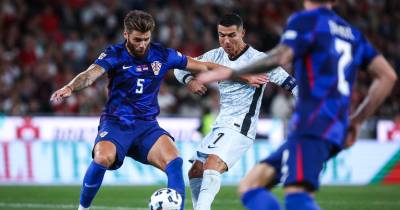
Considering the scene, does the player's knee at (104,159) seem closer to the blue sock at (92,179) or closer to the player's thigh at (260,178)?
the blue sock at (92,179)

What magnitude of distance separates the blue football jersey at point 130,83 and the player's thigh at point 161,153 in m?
0.35

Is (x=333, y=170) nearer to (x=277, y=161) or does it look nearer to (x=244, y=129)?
(x=244, y=129)

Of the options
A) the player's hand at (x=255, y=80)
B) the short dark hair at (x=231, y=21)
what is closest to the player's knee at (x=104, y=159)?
the player's hand at (x=255, y=80)

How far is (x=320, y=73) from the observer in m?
5.84

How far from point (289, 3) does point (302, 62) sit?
57.4ft

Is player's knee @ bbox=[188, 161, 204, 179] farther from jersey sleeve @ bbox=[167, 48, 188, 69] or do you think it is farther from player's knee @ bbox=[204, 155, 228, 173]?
jersey sleeve @ bbox=[167, 48, 188, 69]

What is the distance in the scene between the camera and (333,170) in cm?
1766

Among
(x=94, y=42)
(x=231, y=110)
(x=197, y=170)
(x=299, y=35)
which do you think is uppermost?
(x=299, y=35)

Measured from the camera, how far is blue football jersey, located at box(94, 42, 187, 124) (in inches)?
339

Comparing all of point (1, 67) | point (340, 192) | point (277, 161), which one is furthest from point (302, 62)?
point (1, 67)

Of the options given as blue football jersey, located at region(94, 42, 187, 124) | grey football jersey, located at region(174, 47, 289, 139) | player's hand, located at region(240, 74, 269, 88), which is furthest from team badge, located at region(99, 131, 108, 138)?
player's hand, located at region(240, 74, 269, 88)

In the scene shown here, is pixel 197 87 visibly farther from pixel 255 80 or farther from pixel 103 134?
pixel 103 134

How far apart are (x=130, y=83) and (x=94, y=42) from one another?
1096 centimetres

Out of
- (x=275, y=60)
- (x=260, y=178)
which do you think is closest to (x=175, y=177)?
(x=260, y=178)
